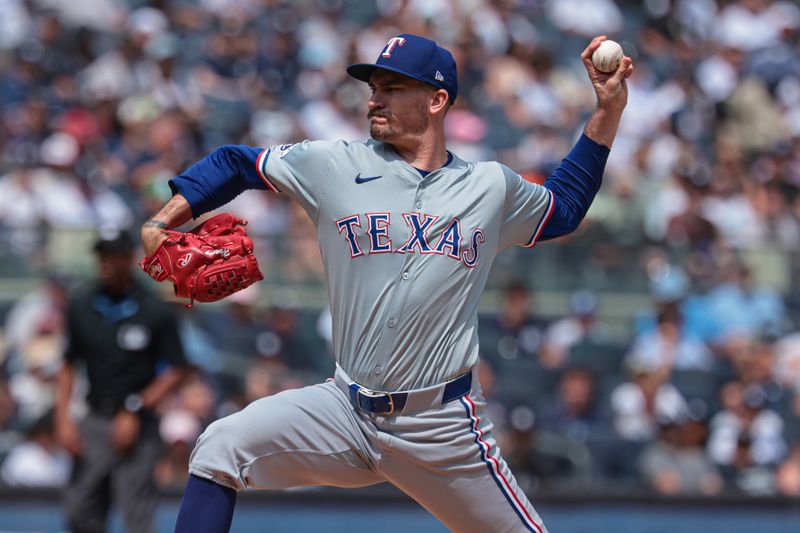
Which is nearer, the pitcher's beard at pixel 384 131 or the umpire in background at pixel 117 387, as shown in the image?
the pitcher's beard at pixel 384 131

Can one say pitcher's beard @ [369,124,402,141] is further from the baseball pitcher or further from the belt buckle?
the belt buckle

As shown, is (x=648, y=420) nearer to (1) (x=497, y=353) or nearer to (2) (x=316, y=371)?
(1) (x=497, y=353)

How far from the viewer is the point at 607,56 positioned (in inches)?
168

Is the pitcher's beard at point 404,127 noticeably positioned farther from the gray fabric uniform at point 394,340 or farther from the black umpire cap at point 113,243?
the black umpire cap at point 113,243

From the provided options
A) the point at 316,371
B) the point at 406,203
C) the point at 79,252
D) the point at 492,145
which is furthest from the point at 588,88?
the point at 406,203

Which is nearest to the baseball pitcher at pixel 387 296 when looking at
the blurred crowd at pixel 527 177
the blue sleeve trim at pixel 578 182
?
the blue sleeve trim at pixel 578 182

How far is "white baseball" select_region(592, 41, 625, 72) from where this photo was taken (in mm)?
4262

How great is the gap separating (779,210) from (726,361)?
231 cm

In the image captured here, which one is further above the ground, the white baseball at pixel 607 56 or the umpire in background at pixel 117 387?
the white baseball at pixel 607 56

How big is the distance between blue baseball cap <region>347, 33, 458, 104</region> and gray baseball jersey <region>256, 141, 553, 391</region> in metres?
0.27

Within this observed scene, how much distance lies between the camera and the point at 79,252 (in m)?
8.91

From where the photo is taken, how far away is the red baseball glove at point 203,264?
12.6ft

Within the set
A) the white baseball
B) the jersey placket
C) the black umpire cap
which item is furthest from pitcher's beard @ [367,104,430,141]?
the black umpire cap

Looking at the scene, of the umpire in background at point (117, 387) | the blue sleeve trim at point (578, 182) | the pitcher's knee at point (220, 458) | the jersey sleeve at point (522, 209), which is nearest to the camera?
the pitcher's knee at point (220, 458)
